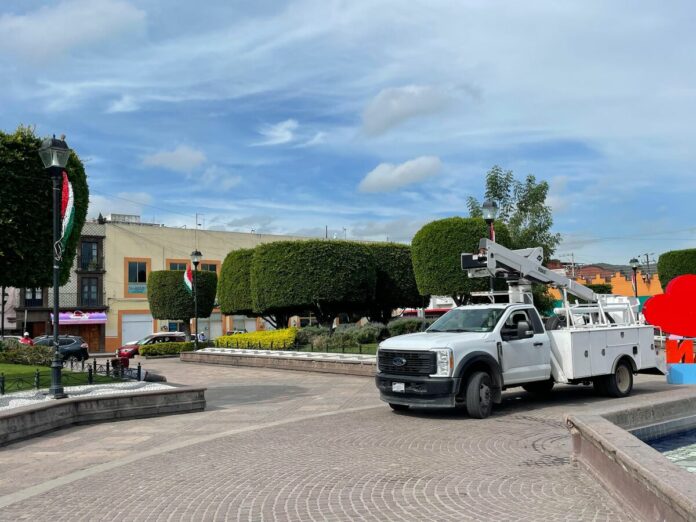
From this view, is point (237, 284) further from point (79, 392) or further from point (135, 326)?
point (79, 392)

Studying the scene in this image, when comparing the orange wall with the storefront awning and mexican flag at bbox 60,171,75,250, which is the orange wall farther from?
mexican flag at bbox 60,171,75,250

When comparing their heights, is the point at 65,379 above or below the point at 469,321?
below

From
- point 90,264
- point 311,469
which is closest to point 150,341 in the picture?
point 90,264

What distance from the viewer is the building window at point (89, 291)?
55.1 metres

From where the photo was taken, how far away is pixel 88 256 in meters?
55.5

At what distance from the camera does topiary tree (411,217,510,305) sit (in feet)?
93.2

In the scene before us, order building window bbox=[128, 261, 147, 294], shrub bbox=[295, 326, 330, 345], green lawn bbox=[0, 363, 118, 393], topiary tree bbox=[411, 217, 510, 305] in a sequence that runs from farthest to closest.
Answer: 1. building window bbox=[128, 261, 147, 294]
2. shrub bbox=[295, 326, 330, 345]
3. topiary tree bbox=[411, 217, 510, 305]
4. green lawn bbox=[0, 363, 118, 393]

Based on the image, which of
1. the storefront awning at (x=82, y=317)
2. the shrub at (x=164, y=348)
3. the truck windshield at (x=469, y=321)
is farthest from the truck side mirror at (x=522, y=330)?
the storefront awning at (x=82, y=317)

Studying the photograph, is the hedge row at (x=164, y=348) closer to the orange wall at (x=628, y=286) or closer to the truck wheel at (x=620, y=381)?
the truck wheel at (x=620, y=381)

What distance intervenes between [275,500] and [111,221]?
56.2 meters

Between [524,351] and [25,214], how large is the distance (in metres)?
12.2

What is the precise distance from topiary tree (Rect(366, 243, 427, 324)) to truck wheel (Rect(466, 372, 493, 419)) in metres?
25.0

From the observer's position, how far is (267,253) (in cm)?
3331

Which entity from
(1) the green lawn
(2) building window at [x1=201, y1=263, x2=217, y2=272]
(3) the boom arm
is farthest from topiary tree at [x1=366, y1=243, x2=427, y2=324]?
(2) building window at [x1=201, y1=263, x2=217, y2=272]
